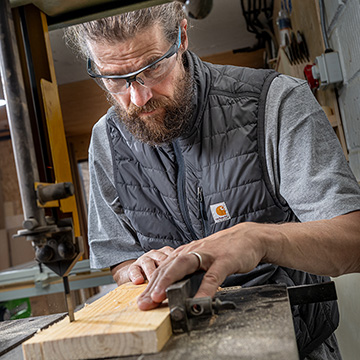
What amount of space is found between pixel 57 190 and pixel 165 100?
0.72m

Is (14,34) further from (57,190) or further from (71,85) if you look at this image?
(71,85)

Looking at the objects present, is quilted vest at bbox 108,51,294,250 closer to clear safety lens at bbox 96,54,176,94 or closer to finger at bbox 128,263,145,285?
clear safety lens at bbox 96,54,176,94

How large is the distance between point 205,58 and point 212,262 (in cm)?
443

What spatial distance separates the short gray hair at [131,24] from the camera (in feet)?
4.35

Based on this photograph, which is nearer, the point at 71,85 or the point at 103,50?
the point at 103,50

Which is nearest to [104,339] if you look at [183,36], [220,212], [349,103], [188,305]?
[188,305]

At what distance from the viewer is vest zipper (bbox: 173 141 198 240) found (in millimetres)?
1450

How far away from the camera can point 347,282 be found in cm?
180

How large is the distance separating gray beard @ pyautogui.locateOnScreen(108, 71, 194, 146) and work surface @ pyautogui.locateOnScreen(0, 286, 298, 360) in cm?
68

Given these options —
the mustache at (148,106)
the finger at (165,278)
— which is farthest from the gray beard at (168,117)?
the finger at (165,278)

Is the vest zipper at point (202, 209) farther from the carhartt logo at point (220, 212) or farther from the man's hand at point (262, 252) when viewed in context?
the man's hand at point (262, 252)

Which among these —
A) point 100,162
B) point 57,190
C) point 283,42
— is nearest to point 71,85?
point 283,42

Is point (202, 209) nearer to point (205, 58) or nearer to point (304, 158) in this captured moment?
point (304, 158)

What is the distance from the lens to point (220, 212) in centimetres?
139
